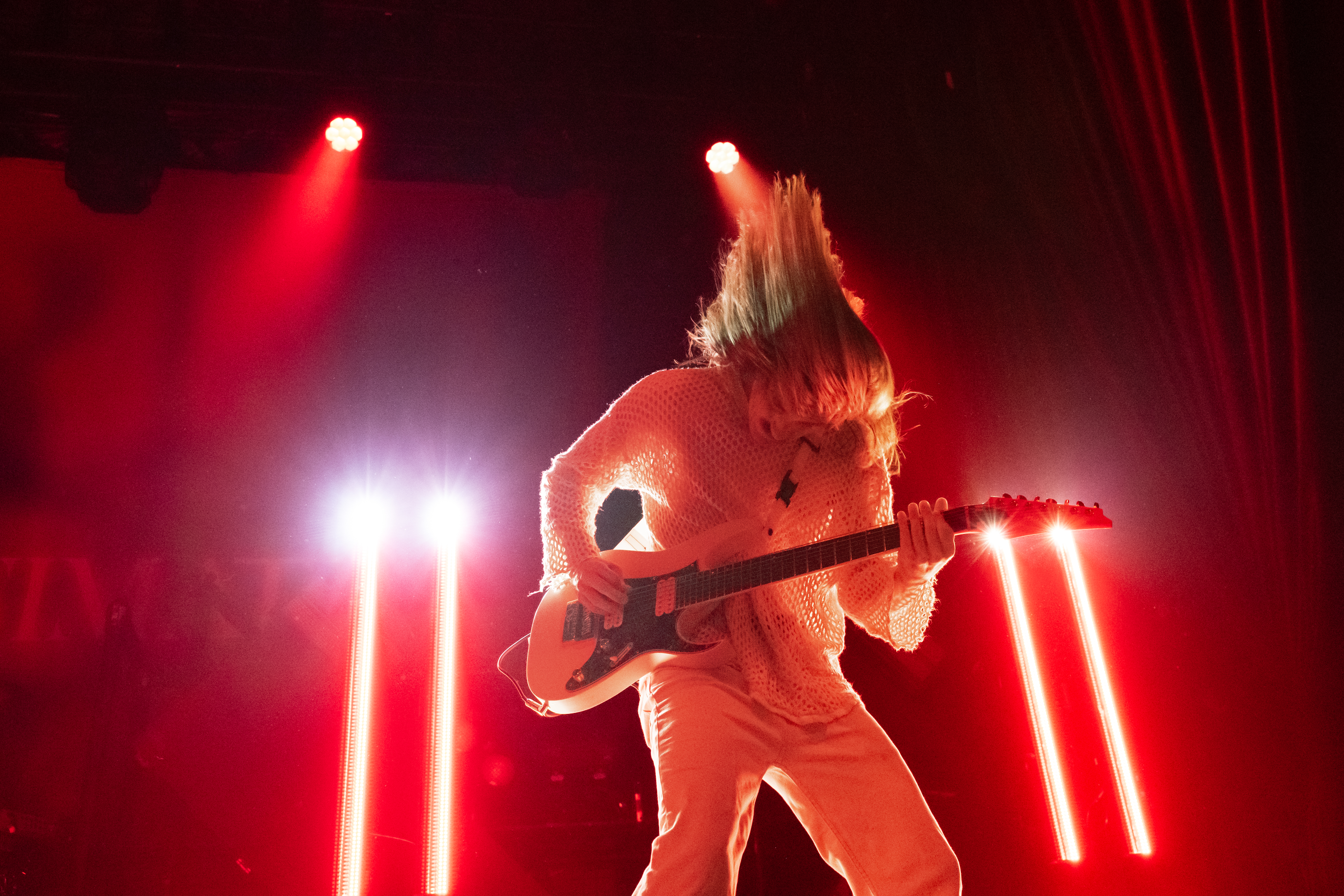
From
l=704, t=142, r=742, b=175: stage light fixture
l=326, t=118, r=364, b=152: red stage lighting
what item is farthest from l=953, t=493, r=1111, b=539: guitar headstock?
l=326, t=118, r=364, b=152: red stage lighting

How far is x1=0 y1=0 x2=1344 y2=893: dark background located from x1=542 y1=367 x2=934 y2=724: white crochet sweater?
1.31m

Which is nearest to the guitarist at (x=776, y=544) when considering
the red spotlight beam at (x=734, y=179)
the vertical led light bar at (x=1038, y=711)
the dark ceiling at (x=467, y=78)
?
the vertical led light bar at (x=1038, y=711)

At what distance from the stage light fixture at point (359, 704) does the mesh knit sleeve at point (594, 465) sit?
5.33 ft

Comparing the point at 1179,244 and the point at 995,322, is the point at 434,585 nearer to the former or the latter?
the point at 995,322

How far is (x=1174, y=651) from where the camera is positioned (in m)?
3.23

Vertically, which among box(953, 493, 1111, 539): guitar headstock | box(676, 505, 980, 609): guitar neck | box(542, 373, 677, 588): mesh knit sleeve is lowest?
box(676, 505, 980, 609): guitar neck

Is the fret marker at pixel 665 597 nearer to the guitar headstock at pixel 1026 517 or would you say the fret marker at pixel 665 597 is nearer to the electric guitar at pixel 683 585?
the electric guitar at pixel 683 585

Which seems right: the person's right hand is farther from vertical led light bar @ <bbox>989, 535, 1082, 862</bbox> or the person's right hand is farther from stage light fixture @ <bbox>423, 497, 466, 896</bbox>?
stage light fixture @ <bbox>423, 497, 466, 896</bbox>

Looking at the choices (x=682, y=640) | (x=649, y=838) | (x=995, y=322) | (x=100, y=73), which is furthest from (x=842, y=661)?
(x=100, y=73)

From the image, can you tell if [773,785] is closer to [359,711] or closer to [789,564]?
[789,564]

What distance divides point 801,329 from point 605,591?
835 mm

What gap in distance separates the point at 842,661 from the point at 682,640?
6.51ft

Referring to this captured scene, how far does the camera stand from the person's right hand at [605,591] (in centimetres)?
229

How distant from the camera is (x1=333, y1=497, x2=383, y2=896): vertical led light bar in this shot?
3525mm
